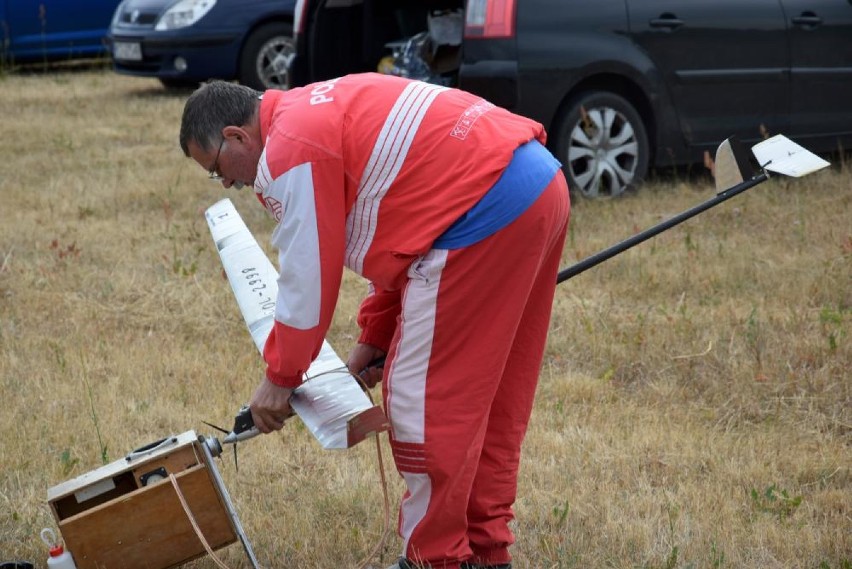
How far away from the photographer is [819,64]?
7.73 metres

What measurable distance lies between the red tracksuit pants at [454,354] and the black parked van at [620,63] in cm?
389

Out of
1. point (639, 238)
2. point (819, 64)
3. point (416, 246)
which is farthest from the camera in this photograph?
point (819, 64)

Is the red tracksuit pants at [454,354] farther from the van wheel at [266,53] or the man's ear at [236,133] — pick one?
the van wheel at [266,53]

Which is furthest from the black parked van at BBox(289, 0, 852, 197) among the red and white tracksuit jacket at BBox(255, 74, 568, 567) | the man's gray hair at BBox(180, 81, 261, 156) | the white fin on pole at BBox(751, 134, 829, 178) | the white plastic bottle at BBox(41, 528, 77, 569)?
the white plastic bottle at BBox(41, 528, 77, 569)

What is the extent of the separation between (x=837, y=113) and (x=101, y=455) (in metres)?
5.42

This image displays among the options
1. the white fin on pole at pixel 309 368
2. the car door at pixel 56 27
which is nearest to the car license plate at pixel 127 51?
the car door at pixel 56 27

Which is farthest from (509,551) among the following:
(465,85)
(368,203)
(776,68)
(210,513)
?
(776,68)

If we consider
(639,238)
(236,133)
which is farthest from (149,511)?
(639,238)

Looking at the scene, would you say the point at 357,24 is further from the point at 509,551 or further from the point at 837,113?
the point at 509,551

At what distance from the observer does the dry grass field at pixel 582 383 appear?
3.79m

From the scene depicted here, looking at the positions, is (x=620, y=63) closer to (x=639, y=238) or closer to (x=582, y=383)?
(x=582, y=383)

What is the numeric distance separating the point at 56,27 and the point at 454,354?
11.0m

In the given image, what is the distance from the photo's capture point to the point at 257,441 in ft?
14.6

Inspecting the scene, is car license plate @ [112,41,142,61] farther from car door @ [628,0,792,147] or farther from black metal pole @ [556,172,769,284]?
black metal pole @ [556,172,769,284]
